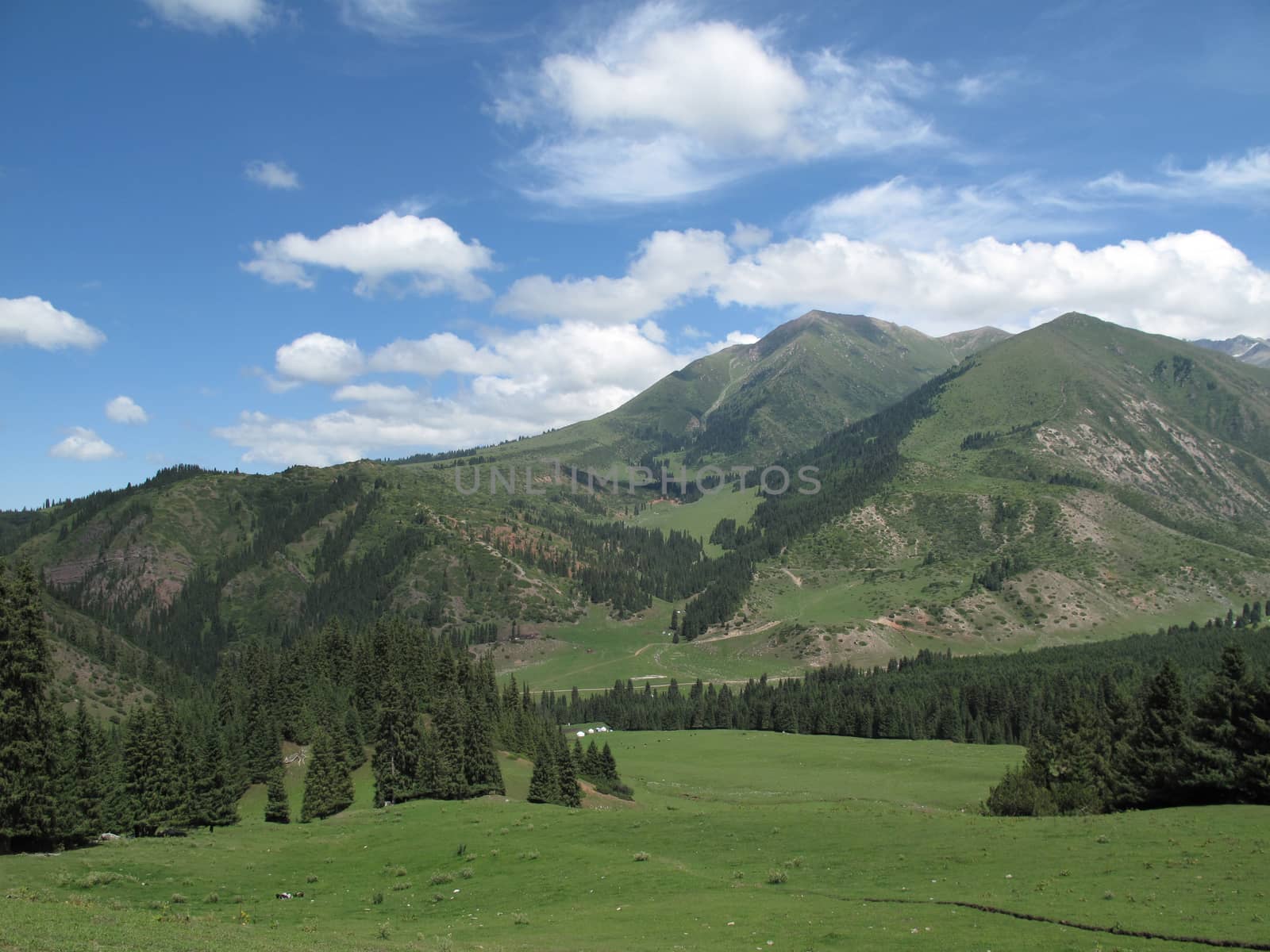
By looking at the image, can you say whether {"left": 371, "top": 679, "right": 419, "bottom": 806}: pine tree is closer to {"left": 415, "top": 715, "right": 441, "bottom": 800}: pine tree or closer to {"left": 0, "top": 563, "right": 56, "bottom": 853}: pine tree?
{"left": 415, "top": 715, "right": 441, "bottom": 800}: pine tree

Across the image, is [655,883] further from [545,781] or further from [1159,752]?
[1159,752]

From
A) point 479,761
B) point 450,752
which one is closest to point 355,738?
point 450,752

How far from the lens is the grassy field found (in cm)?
2948

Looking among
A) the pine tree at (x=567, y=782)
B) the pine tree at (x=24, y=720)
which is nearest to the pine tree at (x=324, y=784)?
the pine tree at (x=567, y=782)

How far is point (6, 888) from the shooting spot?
3591 centimetres

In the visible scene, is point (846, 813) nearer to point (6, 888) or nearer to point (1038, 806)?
point (1038, 806)

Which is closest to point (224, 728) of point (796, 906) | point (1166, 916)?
point (796, 906)

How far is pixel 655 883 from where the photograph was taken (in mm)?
42156

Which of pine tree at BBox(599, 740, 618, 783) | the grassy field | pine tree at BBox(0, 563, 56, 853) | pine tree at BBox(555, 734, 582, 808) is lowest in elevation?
pine tree at BBox(599, 740, 618, 783)

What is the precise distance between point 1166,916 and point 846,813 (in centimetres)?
2982

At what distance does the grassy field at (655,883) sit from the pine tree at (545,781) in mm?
13387

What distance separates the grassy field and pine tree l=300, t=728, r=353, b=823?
11.2m

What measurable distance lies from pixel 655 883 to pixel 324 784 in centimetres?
4698

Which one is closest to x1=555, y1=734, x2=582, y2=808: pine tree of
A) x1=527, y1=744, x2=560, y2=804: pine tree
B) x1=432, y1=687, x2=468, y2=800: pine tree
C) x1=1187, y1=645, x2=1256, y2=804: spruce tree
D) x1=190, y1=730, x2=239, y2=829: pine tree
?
x1=527, y1=744, x2=560, y2=804: pine tree
